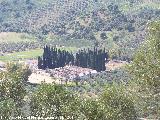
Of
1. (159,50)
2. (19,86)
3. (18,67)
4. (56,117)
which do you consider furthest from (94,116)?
(18,67)

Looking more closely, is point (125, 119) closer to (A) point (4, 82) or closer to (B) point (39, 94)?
(B) point (39, 94)

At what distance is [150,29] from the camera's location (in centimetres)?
6612

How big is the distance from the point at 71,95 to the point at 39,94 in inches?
235

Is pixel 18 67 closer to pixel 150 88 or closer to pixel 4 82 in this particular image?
pixel 4 82

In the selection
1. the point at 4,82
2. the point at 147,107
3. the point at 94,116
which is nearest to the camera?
the point at 147,107

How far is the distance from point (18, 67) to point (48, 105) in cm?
11358

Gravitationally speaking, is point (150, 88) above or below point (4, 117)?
above

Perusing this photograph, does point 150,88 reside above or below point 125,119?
above

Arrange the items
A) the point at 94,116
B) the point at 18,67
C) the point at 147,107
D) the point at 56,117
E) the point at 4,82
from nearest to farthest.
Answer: the point at 147,107 → the point at 94,116 → the point at 56,117 → the point at 4,82 → the point at 18,67

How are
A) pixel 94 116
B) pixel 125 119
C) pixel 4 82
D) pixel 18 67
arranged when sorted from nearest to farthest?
pixel 94 116 < pixel 125 119 < pixel 4 82 < pixel 18 67

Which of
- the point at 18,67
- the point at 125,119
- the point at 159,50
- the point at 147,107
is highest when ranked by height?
the point at 159,50

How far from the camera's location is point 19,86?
8944 centimetres

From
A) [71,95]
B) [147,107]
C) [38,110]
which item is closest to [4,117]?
[38,110]

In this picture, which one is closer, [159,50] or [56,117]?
[159,50]
